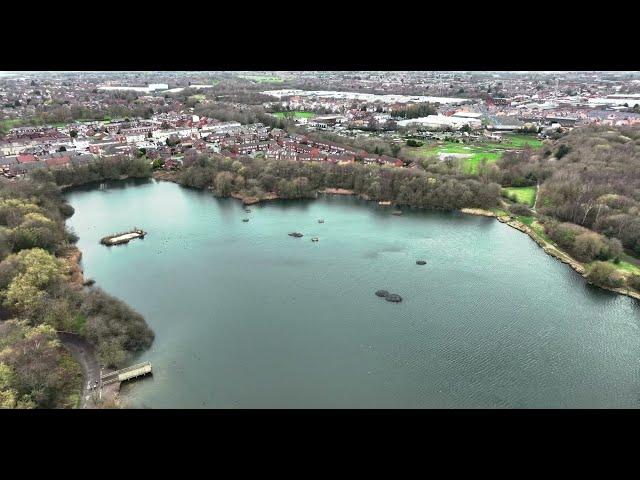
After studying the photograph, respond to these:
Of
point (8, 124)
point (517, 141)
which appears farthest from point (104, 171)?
point (517, 141)

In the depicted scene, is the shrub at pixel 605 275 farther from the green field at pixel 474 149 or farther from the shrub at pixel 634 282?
the green field at pixel 474 149

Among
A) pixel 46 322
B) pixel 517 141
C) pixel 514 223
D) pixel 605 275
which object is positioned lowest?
pixel 514 223

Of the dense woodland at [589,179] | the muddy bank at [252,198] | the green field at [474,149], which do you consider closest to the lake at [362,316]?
the muddy bank at [252,198]

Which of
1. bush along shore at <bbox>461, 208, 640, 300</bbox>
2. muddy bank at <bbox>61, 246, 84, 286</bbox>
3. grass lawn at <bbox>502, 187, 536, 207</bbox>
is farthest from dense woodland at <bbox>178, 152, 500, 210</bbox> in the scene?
muddy bank at <bbox>61, 246, 84, 286</bbox>

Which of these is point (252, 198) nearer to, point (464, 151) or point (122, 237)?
point (122, 237)

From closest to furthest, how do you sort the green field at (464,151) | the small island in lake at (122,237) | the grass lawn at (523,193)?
1. the small island in lake at (122,237)
2. the grass lawn at (523,193)
3. the green field at (464,151)

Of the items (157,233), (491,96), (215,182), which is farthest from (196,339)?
(491,96)
